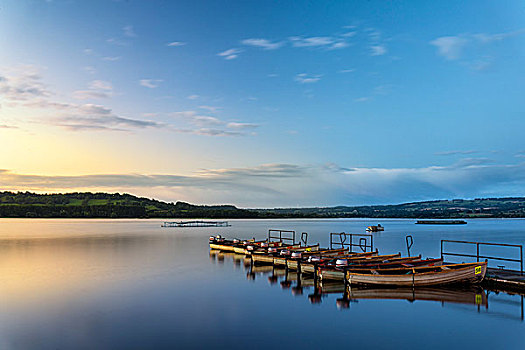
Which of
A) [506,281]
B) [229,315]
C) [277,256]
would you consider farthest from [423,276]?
[277,256]

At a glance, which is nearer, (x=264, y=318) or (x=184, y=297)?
(x=264, y=318)

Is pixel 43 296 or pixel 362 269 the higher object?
pixel 362 269

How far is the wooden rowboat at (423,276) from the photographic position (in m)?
28.8

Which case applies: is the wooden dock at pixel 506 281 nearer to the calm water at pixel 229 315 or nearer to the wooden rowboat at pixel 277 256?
the calm water at pixel 229 315

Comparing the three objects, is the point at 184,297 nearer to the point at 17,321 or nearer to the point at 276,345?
the point at 17,321

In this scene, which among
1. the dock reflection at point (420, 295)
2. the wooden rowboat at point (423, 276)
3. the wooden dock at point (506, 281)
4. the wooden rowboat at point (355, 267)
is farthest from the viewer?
the wooden rowboat at point (355, 267)

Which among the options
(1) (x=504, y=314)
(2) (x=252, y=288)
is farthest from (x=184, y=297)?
(1) (x=504, y=314)

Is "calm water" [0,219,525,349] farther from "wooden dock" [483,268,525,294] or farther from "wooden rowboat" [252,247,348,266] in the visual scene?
"wooden rowboat" [252,247,348,266]

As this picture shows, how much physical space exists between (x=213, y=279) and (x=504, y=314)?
70.1 ft

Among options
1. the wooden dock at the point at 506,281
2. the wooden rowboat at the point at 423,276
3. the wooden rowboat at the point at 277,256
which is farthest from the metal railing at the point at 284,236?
the wooden dock at the point at 506,281

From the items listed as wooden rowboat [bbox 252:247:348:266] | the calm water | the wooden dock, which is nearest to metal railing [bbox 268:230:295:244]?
wooden rowboat [bbox 252:247:348:266]

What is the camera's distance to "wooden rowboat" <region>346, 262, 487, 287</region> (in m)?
28.8

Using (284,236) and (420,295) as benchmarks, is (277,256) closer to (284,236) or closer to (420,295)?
(420,295)

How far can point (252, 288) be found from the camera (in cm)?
3195
